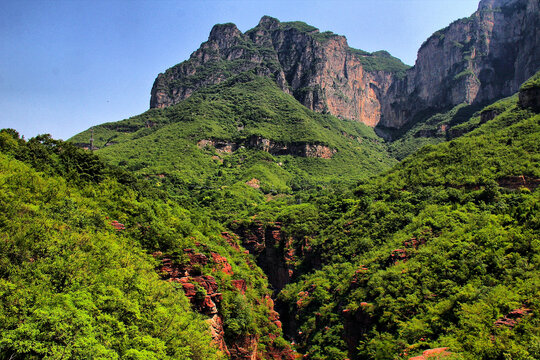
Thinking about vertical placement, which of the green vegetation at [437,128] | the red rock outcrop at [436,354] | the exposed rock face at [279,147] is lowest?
the red rock outcrop at [436,354]

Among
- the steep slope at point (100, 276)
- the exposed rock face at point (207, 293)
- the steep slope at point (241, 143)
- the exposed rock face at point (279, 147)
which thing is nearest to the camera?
the steep slope at point (100, 276)

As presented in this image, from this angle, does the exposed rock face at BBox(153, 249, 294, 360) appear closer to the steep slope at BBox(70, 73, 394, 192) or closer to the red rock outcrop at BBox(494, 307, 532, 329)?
the red rock outcrop at BBox(494, 307, 532, 329)

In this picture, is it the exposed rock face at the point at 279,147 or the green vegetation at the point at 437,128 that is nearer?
the exposed rock face at the point at 279,147

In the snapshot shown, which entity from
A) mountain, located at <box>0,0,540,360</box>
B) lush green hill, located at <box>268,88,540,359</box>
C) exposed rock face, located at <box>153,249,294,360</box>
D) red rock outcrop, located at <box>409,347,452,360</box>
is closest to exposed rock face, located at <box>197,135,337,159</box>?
mountain, located at <box>0,0,540,360</box>

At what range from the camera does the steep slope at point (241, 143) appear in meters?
111

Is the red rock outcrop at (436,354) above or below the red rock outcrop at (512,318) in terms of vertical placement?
below

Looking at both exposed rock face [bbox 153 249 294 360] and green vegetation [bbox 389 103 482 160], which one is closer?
exposed rock face [bbox 153 249 294 360]

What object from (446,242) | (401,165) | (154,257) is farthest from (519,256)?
(401,165)

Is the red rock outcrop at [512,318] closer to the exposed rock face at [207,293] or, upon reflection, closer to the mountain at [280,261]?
the mountain at [280,261]

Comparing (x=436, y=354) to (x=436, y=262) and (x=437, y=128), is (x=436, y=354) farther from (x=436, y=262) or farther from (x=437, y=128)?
(x=437, y=128)

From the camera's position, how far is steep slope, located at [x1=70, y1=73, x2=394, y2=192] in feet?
365

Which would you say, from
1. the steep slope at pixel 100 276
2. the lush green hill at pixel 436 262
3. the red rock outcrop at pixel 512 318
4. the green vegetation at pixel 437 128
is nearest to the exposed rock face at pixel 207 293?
the steep slope at pixel 100 276

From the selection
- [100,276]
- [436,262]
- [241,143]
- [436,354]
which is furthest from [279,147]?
[100,276]

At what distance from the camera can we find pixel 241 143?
5384 inches
